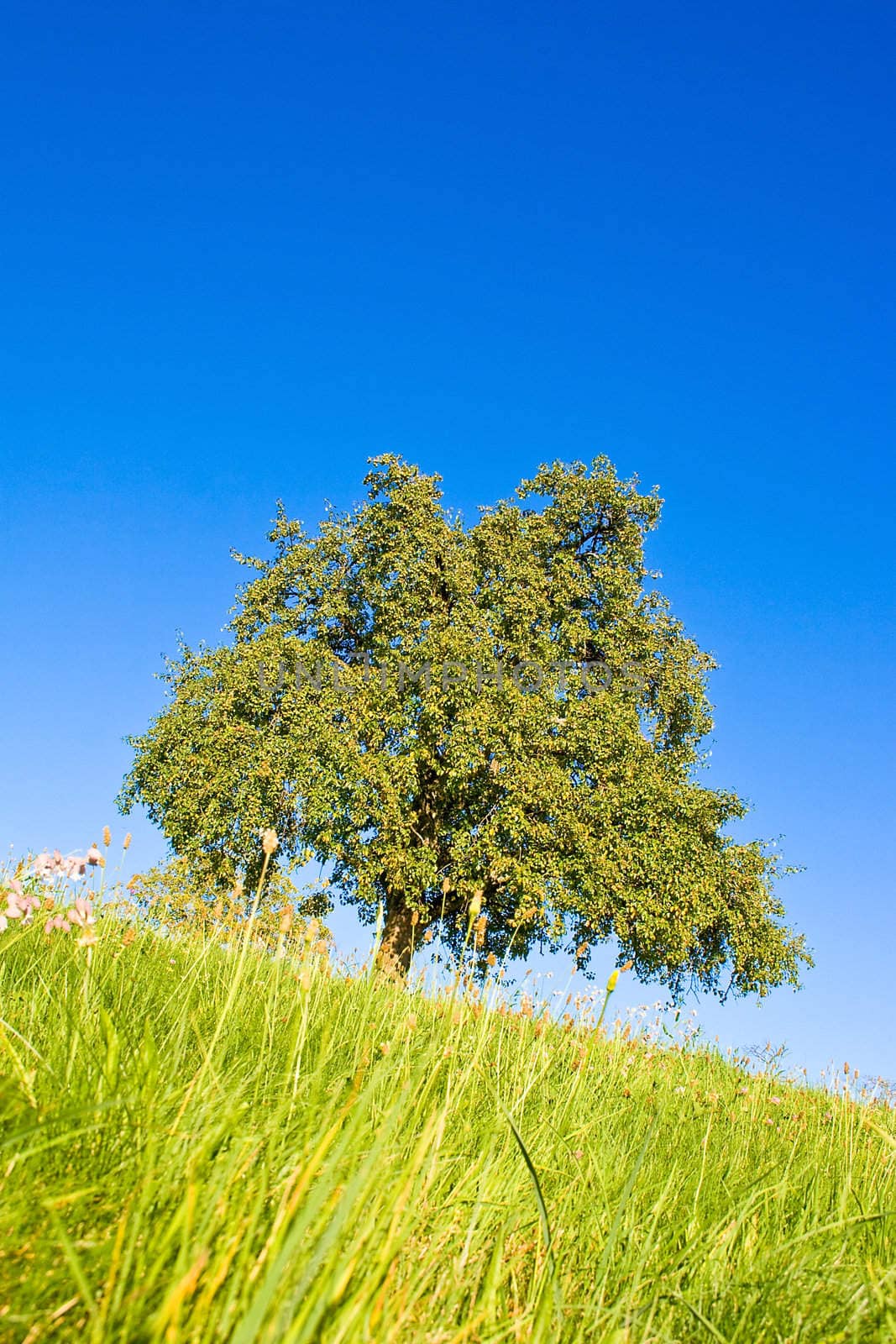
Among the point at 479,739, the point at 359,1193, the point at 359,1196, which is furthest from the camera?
the point at 479,739

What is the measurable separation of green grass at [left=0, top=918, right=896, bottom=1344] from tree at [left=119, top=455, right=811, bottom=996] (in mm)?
13426

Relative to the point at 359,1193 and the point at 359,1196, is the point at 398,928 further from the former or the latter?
the point at 359,1193

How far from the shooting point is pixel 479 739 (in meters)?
18.6

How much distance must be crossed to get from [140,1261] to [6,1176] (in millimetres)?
576

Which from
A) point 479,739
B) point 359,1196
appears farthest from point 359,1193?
point 479,739

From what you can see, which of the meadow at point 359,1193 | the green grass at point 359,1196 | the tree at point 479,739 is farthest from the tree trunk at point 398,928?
the green grass at point 359,1196

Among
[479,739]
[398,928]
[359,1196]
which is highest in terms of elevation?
[479,739]

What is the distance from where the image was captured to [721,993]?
21.6m

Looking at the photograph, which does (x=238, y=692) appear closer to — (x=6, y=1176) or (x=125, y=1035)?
(x=125, y=1035)

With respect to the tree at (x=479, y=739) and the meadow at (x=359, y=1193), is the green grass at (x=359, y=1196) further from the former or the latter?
the tree at (x=479, y=739)

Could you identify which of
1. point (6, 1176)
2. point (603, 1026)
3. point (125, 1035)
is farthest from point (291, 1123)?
point (603, 1026)

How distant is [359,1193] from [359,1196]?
304mm

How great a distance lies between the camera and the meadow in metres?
1.57

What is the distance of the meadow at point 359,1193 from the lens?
1.57 m
